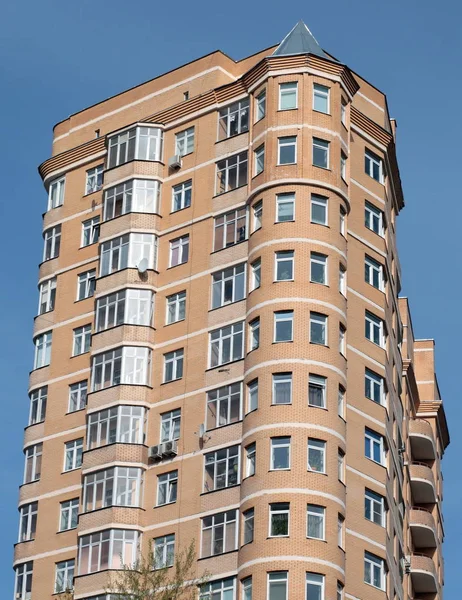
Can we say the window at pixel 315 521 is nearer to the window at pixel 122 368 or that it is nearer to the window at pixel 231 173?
the window at pixel 122 368

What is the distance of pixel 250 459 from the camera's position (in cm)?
6081

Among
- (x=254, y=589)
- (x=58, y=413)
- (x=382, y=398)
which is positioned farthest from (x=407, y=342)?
(x=254, y=589)

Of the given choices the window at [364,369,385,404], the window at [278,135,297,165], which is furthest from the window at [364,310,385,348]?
the window at [278,135,297,165]

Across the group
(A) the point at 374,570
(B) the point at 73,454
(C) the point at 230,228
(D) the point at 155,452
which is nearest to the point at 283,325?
(C) the point at 230,228

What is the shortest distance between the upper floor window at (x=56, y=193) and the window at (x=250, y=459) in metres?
20.0

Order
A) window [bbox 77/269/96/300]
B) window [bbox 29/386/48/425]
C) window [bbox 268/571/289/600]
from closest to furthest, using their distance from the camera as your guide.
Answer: window [bbox 268/571/289/600]
window [bbox 29/386/48/425]
window [bbox 77/269/96/300]

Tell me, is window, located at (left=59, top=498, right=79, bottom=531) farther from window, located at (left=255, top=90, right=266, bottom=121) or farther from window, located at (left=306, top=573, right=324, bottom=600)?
window, located at (left=255, top=90, right=266, bottom=121)

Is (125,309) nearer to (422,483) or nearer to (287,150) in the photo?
(287,150)

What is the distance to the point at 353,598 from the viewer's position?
59938 millimetres

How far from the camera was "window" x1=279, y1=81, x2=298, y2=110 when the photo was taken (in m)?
66.9

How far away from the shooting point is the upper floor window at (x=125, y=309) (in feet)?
222

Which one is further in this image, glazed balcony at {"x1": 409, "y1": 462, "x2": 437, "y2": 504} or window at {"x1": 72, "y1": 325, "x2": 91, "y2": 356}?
glazed balcony at {"x1": 409, "y1": 462, "x2": 437, "y2": 504}

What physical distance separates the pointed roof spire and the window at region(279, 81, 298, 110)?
5.37 ft

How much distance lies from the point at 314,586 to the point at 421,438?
77.4 feet
